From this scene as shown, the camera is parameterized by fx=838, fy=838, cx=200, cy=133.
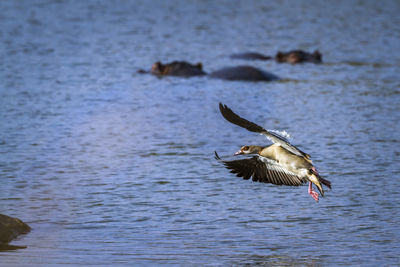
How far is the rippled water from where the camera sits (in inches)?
311

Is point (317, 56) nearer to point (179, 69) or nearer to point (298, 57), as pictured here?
point (298, 57)

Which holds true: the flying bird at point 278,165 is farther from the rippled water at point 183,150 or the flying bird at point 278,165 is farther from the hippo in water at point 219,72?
the hippo in water at point 219,72

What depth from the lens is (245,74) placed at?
56.9ft

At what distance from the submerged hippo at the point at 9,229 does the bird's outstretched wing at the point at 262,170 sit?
2.08 m

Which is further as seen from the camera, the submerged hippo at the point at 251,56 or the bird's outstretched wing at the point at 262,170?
the submerged hippo at the point at 251,56

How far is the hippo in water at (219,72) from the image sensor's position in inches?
684

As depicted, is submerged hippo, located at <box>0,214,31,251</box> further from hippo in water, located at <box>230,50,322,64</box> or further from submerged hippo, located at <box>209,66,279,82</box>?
hippo in water, located at <box>230,50,322,64</box>

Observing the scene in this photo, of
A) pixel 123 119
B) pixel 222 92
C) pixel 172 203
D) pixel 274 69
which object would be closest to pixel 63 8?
pixel 274 69

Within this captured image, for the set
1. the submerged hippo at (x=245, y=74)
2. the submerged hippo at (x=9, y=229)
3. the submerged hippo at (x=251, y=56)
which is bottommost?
the submerged hippo at (x=9, y=229)

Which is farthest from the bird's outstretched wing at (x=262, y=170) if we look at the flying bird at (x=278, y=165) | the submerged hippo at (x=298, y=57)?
the submerged hippo at (x=298, y=57)

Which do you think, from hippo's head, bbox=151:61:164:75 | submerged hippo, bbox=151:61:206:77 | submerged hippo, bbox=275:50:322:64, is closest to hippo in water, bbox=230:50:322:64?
submerged hippo, bbox=275:50:322:64

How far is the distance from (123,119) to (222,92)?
9.83 feet

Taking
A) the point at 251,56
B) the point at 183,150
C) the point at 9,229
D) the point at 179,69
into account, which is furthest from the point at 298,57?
the point at 9,229

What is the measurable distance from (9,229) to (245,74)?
10054mm
